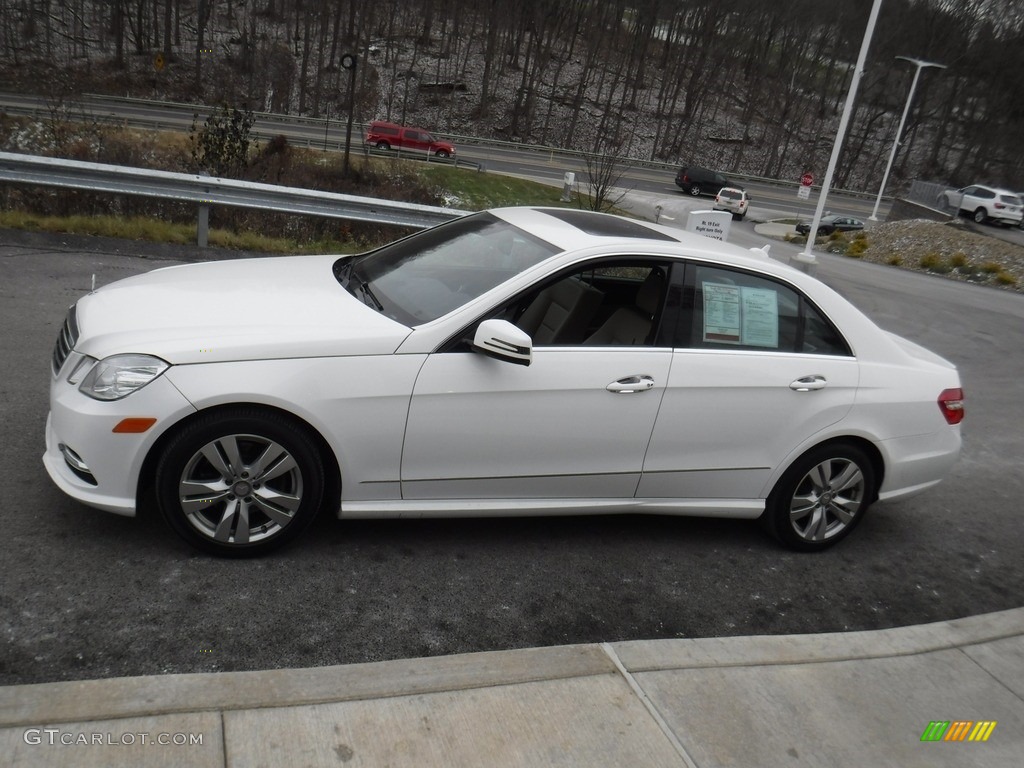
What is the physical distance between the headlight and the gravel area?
2487 cm

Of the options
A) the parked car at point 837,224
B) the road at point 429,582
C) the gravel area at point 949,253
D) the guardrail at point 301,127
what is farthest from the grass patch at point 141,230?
the parked car at point 837,224

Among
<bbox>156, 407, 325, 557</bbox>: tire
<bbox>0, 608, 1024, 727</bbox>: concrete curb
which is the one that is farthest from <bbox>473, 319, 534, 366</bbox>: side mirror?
<bbox>0, 608, 1024, 727</bbox>: concrete curb

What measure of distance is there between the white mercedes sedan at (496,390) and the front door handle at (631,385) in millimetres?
16

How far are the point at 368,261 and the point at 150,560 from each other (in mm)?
2126

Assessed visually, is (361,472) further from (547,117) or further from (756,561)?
(547,117)

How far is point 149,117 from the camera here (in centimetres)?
4319

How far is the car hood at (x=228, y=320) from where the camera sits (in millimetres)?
3732

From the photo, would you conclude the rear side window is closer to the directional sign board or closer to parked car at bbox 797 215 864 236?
the directional sign board

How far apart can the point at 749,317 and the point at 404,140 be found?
4057cm

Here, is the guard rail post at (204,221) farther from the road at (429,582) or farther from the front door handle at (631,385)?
the front door handle at (631,385)

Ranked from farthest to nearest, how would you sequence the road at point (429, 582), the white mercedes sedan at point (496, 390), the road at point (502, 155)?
the road at point (502, 155) < the white mercedes sedan at point (496, 390) < the road at point (429, 582)

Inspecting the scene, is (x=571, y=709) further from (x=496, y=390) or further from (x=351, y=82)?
(x=351, y=82)

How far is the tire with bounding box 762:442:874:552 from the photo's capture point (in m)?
4.84

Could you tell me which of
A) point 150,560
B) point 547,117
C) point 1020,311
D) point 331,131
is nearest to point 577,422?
point 150,560
